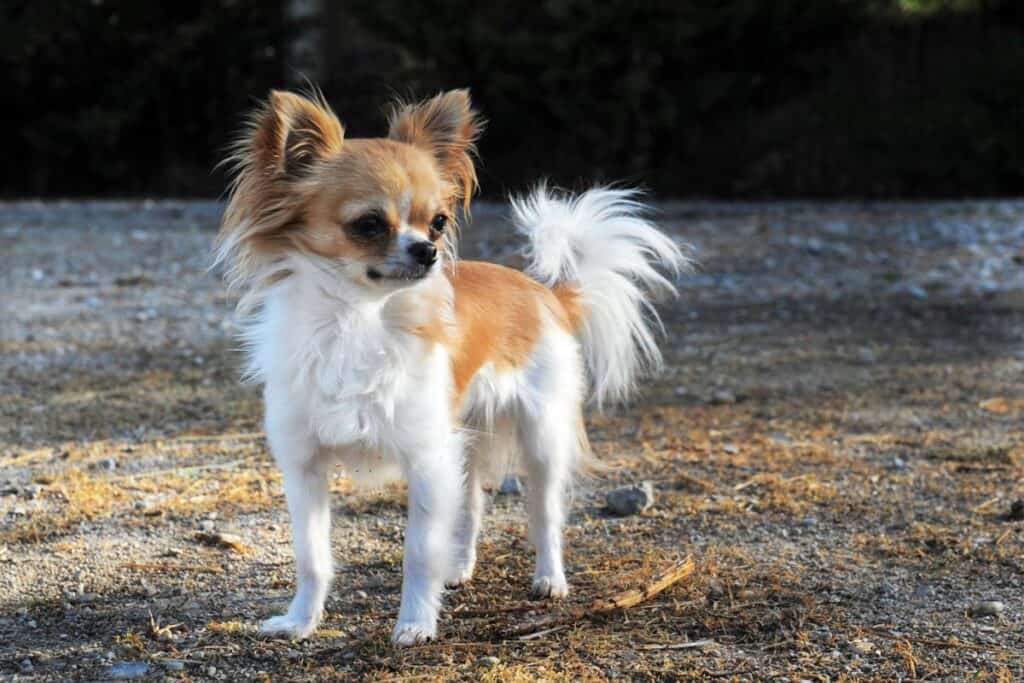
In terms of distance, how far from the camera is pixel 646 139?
1511 centimetres

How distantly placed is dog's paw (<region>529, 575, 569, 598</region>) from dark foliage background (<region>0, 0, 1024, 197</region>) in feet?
35.0

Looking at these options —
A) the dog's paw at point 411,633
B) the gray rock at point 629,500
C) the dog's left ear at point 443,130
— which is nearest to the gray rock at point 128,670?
the dog's paw at point 411,633

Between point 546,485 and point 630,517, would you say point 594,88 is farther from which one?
point 546,485

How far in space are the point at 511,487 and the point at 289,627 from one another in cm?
164

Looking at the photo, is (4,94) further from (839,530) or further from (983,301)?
(839,530)

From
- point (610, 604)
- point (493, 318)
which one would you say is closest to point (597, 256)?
point (493, 318)

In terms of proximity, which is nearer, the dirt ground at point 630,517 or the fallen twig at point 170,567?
the dirt ground at point 630,517

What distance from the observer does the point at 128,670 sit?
3611 millimetres

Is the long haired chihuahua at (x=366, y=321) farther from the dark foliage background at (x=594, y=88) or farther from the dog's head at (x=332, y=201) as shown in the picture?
the dark foliage background at (x=594, y=88)

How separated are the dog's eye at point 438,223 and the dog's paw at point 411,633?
45.4 inches

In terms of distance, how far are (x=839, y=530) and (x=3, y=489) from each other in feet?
10.4

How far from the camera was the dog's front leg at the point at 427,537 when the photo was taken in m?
3.85

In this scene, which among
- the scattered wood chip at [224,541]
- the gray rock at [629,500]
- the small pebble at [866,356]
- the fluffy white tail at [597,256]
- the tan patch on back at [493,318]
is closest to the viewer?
the tan patch on back at [493,318]

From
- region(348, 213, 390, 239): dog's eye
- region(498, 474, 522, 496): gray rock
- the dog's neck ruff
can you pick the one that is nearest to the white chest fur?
the dog's neck ruff
